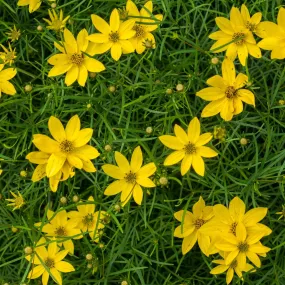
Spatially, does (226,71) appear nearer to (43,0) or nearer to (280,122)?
(280,122)

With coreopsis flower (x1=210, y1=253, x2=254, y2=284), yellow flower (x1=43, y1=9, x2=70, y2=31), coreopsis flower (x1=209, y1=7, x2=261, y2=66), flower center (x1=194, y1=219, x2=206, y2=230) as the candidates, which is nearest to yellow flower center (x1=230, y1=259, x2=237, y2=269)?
coreopsis flower (x1=210, y1=253, x2=254, y2=284)

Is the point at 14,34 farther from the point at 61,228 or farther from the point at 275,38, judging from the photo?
the point at 275,38

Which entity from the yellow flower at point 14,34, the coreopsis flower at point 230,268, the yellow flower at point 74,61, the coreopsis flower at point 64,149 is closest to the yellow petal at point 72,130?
the coreopsis flower at point 64,149

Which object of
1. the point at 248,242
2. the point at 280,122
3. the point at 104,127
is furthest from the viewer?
the point at 104,127

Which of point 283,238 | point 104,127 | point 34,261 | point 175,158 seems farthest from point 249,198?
point 34,261

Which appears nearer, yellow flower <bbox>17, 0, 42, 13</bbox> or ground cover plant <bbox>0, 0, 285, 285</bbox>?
ground cover plant <bbox>0, 0, 285, 285</bbox>

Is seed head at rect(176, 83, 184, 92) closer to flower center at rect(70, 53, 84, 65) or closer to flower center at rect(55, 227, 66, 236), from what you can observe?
flower center at rect(70, 53, 84, 65)

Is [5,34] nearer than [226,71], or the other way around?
[226,71]

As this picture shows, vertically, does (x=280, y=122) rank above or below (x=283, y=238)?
above
